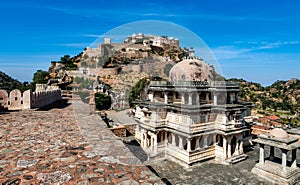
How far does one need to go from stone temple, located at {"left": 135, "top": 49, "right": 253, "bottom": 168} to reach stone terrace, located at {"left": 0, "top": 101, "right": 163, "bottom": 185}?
7.43m

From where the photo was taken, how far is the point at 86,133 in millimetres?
6625

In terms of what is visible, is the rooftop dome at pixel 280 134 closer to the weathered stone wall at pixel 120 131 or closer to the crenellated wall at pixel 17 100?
the weathered stone wall at pixel 120 131

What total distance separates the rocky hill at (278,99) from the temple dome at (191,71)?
46510mm

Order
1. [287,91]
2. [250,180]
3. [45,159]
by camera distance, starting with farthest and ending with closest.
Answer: [287,91], [250,180], [45,159]

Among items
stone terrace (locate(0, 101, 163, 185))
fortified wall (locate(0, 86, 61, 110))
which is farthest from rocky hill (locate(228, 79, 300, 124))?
stone terrace (locate(0, 101, 163, 185))

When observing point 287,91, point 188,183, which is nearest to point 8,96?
point 188,183

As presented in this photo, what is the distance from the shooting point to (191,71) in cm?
1387

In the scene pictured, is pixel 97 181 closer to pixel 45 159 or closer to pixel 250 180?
pixel 45 159

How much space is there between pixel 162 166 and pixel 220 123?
15.5 ft

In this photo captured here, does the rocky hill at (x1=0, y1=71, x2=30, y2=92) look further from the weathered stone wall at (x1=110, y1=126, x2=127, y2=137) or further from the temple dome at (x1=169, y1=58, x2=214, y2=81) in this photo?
the temple dome at (x1=169, y1=58, x2=214, y2=81)

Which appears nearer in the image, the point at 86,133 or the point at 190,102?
the point at 86,133

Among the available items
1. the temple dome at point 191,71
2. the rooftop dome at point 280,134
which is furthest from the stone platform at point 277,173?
the temple dome at point 191,71

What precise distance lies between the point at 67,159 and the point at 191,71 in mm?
10877

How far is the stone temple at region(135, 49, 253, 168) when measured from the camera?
1300cm
